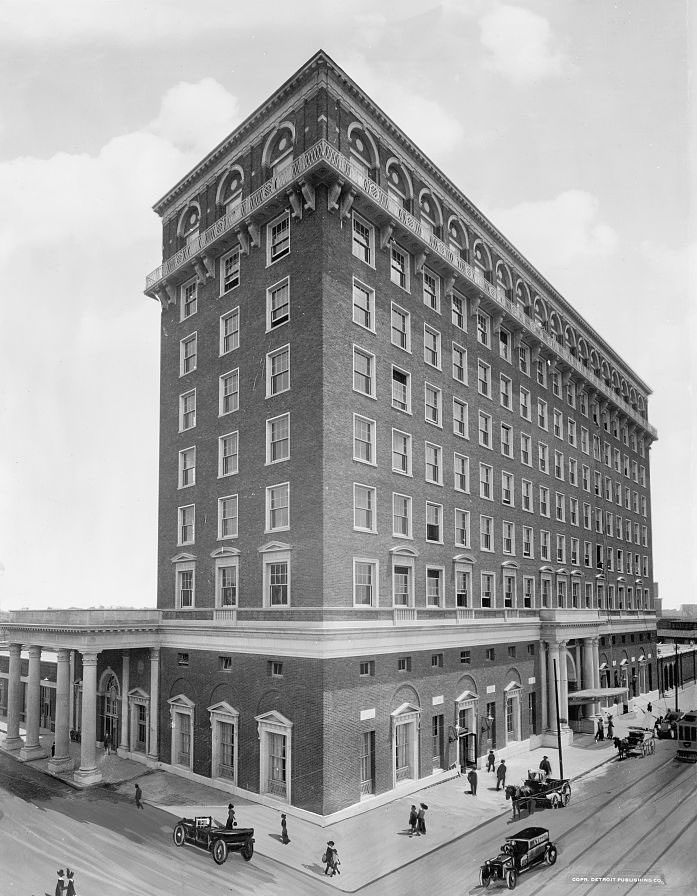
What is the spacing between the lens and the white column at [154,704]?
36.8 meters

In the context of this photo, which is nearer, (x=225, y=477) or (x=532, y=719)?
(x=225, y=477)

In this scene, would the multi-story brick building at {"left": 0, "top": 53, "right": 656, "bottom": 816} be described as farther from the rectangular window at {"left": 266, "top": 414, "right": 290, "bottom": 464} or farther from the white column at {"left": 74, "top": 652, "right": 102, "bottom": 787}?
the white column at {"left": 74, "top": 652, "right": 102, "bottom": 787}

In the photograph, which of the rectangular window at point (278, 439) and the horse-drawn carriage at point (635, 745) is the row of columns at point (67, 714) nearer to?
the rectangular window at point (278, 439)

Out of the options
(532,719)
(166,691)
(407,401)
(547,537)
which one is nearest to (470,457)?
(407,401)

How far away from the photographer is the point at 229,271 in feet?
127

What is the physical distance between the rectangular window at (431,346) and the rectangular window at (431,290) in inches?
54.8

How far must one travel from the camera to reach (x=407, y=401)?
3684 centimetres

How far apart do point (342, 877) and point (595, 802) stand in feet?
45.8

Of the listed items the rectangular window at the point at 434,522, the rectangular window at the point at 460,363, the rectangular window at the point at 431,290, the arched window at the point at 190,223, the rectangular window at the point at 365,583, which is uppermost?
the arched window at the point at 190,223

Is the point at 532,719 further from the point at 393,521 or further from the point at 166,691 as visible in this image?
the point at 166,691

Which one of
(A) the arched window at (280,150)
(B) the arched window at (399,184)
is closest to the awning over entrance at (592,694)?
(B) the arched window at (399,184)

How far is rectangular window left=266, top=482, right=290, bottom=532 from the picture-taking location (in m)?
32.7

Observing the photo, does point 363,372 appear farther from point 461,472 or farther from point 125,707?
point 125,707

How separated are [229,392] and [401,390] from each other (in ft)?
30.0
